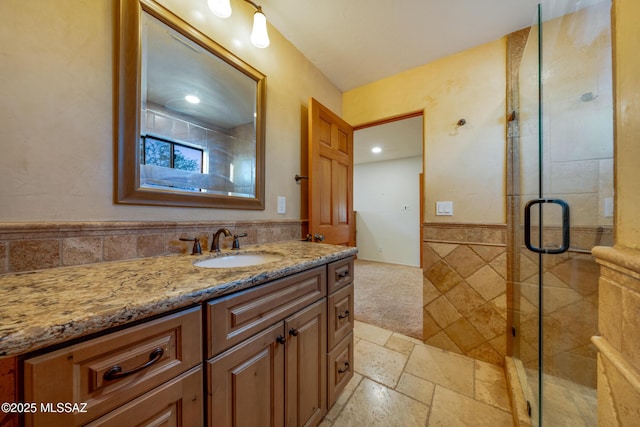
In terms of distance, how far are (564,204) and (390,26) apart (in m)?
1.56

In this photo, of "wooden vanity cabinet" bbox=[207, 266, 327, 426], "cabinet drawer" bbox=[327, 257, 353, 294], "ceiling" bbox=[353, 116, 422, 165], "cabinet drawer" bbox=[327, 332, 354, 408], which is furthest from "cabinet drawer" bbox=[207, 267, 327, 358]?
"ceiling" bbox=[353, 116, 422, 165]

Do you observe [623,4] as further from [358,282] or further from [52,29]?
[358,282]

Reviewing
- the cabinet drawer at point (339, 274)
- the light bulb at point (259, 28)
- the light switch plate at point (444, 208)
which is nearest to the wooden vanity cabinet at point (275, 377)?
the cabinet drawer at point (339, 274)

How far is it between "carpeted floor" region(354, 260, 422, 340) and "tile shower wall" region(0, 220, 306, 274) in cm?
191

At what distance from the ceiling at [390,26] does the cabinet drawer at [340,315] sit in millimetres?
1814

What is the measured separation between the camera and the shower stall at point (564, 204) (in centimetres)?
102

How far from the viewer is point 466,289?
1731mm

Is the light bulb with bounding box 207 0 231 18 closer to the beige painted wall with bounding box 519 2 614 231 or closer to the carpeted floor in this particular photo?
the beige painted wall with bounding box 519 2 614 231

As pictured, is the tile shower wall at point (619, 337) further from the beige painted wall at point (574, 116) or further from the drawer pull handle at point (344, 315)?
the drawer pull handle at point (344, 315)

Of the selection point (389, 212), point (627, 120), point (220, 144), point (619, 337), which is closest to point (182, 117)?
point (220, 144)

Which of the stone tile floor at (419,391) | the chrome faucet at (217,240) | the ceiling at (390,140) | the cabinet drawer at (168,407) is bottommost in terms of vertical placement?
the stone tile floor at (419,391)

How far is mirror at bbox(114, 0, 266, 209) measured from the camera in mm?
933

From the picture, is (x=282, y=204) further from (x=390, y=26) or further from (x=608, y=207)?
(x=608, y=207)

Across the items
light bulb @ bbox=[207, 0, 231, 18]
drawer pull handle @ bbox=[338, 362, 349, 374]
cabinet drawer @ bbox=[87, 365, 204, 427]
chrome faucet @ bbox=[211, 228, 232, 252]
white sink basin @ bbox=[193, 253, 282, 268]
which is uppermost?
light bulb @ bbox=[207, 0, 231, 18]
